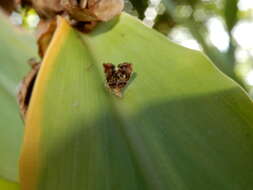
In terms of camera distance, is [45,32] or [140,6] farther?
[140,6]

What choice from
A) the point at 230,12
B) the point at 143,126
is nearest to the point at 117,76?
the point at 143,126

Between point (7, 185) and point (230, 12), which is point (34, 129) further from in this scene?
point (230, 12)

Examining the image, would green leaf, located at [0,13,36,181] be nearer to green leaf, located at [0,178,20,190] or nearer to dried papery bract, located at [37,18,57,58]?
green leaf, located at [0,178,20,190]

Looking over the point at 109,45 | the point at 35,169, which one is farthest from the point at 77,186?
the point at 109,45

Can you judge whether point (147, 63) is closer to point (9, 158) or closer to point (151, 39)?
point (151, 39)

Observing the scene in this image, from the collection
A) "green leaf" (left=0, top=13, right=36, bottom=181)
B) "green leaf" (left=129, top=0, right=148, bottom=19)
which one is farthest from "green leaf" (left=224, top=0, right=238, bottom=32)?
"green leaf" (left=0, top=13, right=36, bottom=181)

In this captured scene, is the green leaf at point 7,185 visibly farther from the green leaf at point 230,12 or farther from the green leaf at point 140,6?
the green leaf at point 230,12

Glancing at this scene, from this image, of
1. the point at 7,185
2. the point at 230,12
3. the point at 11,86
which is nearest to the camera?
the point at 7,185
